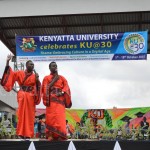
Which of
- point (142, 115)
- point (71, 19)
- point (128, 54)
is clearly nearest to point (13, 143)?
point (128, 54)

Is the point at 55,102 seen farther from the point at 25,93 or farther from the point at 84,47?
the point at 84,47

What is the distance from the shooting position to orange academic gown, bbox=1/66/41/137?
684cm

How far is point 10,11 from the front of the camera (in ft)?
29.7

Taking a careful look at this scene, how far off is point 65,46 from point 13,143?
420 centimetres

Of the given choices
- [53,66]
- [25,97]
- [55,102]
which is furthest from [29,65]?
[55,102]

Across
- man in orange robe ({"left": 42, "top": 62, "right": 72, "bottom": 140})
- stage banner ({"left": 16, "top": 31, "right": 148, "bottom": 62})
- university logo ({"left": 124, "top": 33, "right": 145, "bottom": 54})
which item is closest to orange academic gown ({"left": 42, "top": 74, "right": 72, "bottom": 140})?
man in orange robe ({"left": 42, "top": 62, "right": 72, "bottom": 140})

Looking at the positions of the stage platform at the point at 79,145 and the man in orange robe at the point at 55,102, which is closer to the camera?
the stage platform at the point at 79,145

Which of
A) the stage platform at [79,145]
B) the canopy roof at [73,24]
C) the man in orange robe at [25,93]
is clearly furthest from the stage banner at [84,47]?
the stage platform at [79,145]

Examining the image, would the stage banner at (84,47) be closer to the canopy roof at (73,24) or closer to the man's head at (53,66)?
the canopy roof at (73,24)

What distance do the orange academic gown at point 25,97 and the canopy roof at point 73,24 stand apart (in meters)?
3.49

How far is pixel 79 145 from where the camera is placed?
5.89 meters

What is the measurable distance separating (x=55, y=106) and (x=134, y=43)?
328cm

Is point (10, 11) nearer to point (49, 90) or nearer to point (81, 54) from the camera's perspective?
point (81, 54)

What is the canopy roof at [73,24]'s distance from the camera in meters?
10.4
